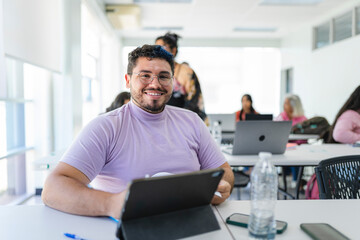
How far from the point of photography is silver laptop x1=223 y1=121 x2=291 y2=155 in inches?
84.4

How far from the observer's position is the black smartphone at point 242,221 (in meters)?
0.98

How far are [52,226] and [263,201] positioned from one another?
661 millimetres

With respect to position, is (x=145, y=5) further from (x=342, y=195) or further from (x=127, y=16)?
(x=342, y=195)

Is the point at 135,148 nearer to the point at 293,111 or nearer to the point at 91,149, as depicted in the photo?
the point at 91,149

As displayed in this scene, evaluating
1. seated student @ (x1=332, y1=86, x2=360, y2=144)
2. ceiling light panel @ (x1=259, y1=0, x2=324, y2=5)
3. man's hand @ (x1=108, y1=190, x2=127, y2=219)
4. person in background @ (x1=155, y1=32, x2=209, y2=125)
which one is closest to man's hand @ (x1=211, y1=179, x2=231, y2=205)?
man's hand @ (x1=108, y1=190, x2=127, y2=219)

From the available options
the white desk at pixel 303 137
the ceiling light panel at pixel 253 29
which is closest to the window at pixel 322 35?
the ceiling light panel at pixel 253 29

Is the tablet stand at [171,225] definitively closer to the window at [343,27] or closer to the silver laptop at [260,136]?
A: the silver laptop at [260,136]

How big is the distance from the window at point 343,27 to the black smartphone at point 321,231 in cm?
533

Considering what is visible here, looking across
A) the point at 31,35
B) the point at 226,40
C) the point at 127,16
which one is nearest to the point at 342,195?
the point at 31,35

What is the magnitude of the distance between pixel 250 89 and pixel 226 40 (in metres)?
1.49

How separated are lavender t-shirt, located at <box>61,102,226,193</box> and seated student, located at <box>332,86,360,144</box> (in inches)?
81.7

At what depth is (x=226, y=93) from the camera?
8.88 metres

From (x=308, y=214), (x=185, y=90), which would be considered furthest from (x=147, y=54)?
(x=185, y=90)

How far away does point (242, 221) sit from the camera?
1033mm
